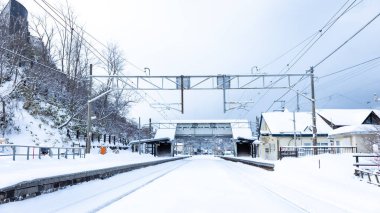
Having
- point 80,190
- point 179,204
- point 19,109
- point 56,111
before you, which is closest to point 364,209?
point 179,204

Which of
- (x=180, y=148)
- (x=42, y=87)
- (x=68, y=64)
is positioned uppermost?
(x=68, y=64)

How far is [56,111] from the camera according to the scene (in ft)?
153

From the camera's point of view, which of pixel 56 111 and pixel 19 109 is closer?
pixel 19 109

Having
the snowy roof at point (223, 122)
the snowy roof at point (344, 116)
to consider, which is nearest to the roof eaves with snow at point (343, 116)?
the snowy roof at point (344, 116)

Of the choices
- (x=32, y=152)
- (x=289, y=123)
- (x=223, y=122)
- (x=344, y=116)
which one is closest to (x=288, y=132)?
(x=289, y=123)

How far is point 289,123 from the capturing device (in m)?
58.0

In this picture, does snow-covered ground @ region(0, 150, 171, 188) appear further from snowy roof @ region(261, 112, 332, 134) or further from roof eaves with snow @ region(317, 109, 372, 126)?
roof eaves with snow @ region(317, 109, 372, 126)

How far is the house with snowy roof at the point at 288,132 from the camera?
A: 181 feet

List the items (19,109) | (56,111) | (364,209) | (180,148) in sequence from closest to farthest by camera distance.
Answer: (364,209) < (19,109) < (56,111) < (180,148)

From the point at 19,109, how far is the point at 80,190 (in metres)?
29.8

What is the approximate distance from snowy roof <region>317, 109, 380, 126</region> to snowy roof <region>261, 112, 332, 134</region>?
199cm

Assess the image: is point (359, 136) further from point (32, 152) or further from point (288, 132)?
point (32, 152)

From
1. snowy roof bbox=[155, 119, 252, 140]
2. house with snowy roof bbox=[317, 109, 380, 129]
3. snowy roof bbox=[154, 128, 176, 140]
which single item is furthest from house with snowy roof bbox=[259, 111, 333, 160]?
snowy roof bbox=[154, 128, 176, 140]

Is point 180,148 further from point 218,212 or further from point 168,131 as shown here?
point 218,212
